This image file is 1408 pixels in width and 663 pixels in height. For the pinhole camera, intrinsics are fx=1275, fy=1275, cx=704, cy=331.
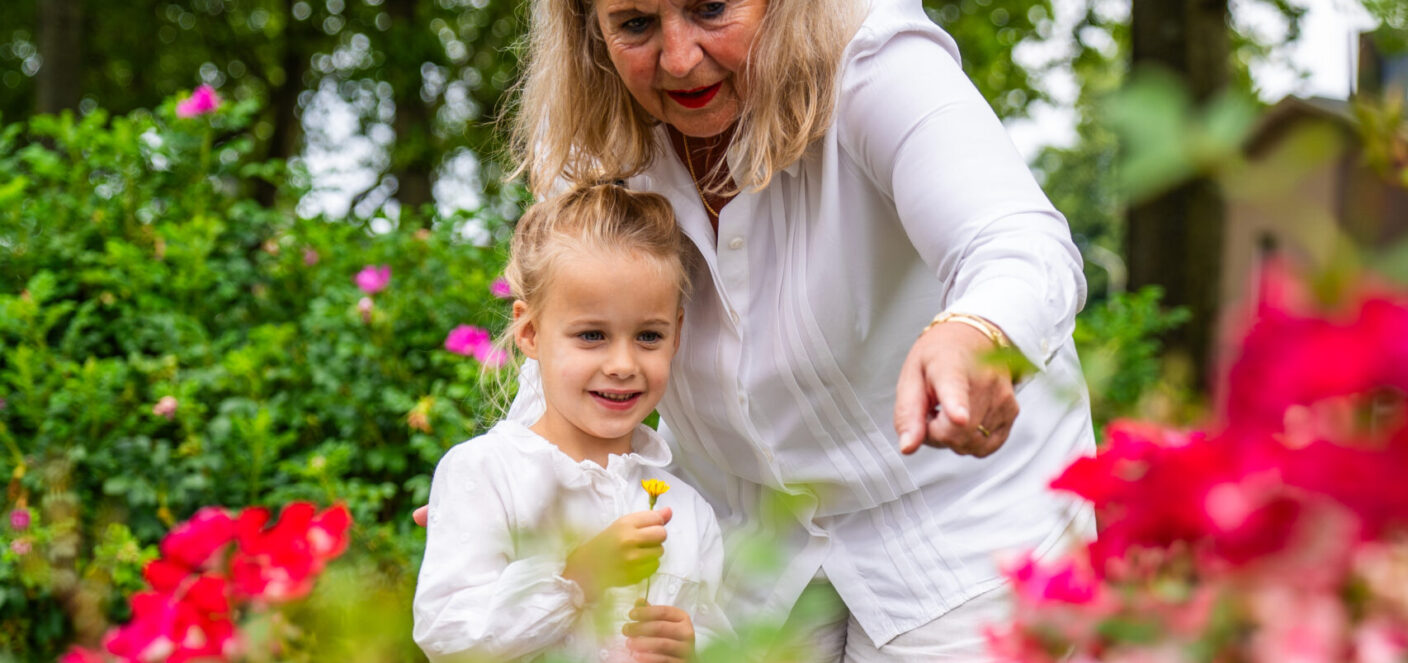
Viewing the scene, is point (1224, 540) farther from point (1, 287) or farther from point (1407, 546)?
point (1, 287)

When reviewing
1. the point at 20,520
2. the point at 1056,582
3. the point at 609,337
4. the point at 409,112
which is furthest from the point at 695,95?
the point at 409,112

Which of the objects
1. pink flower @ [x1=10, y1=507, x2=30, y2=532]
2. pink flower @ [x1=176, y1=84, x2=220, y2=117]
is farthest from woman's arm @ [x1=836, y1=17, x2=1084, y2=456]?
pink flower @ [x1=176, y1=84, x2=220, y2=117]

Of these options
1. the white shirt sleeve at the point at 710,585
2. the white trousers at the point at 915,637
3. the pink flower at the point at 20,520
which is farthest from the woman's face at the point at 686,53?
the pink flower at the point at 20,520

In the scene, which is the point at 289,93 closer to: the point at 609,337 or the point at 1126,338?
the point at 1126,338

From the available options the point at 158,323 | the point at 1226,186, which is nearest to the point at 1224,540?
the point at 1226,186

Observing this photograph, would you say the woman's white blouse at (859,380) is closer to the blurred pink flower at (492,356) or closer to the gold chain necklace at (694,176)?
the gold chain necklace at (694,176)

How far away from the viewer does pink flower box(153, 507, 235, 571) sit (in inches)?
37.9

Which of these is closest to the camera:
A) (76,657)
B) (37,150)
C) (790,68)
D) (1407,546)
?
(1407,546)

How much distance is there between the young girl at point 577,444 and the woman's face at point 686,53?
7.9 inches

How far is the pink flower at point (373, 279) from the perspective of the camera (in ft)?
13.5

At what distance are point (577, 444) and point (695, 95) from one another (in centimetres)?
61

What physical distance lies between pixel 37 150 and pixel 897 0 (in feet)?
12.2

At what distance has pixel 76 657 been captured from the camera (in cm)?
96

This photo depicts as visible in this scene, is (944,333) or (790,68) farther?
(790,68)
